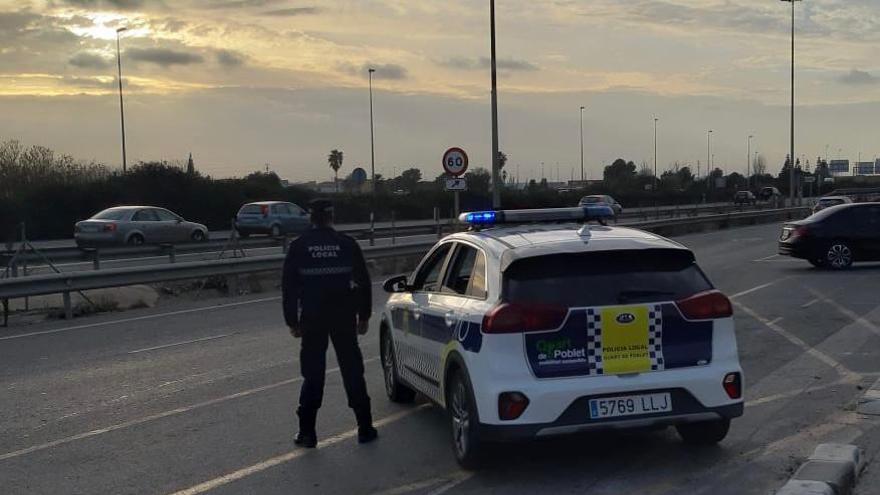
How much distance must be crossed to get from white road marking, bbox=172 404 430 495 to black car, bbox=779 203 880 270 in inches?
644

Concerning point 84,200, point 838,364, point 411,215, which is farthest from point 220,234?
point 838,364

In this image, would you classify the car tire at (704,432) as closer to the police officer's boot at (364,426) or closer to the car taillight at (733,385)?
the car taillight at (733,385)

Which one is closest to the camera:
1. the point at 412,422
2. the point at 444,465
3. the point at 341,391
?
the point at 444,465

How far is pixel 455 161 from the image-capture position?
77.9 feet

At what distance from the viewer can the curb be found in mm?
5215

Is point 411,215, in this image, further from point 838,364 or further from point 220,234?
point 838,364

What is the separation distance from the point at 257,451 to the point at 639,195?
3014 inches

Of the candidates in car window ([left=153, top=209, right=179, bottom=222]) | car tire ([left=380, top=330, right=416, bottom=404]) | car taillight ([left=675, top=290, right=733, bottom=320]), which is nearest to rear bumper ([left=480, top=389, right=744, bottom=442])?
car taillight ([left=675, top=290, right=733, bottom=320])

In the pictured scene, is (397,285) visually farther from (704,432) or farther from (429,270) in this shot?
(704,432)

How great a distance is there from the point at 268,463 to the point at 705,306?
3110mm

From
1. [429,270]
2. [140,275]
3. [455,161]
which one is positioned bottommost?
[140,275]

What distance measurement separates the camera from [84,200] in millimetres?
45312

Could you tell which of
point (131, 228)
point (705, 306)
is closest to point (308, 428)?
point (705, 306)

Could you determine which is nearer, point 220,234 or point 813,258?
point 813,258
